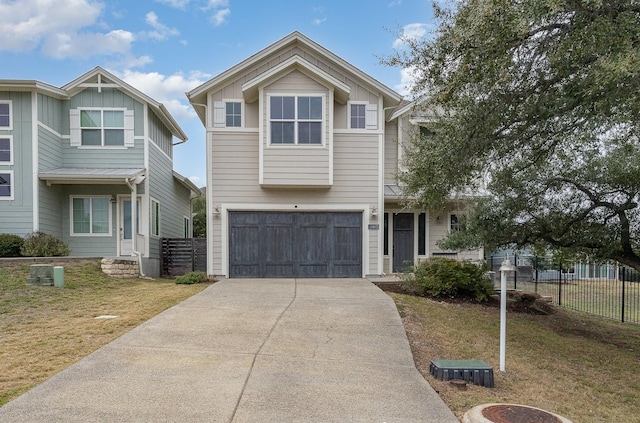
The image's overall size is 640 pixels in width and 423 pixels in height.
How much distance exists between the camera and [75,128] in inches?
593

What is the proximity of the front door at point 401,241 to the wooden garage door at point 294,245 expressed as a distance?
2182 mm

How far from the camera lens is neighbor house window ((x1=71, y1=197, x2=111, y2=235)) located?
1509 centimetres

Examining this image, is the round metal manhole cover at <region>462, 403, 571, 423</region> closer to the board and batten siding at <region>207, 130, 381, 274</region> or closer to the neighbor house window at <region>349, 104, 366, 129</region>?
the board and batten siding at <region>207, 130, 381, 274</region>

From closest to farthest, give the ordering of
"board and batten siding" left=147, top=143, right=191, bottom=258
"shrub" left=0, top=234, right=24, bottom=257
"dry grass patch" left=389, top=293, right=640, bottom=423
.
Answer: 1. "dry grass patch" left=389, top=293, right=640, bottom=423
2. "shrub" left=0, top=234, right=24, bottom=257
3. "board and batten siding" left=147, top=143, right=191, bottom=258

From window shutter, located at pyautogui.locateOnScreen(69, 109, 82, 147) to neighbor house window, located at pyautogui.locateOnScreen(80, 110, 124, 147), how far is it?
9cm

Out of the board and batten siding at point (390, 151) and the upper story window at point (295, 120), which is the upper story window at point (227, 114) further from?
the board and batten siding at point (390, 151)

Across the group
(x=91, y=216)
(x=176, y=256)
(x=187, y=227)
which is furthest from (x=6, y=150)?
(x=187, y=227)

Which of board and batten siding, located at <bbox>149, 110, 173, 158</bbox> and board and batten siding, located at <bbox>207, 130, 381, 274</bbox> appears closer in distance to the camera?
board and batten siding, located at <bbox>207, 130, 381, 274</bbox>

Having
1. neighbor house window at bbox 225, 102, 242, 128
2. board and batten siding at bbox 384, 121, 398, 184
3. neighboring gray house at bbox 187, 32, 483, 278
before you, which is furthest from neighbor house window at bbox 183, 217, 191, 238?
board and batten siding at bbox 384, 121, 398, 184

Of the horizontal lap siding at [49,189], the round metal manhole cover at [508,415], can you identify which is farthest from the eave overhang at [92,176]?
the round metal manhole cover at [508,415]

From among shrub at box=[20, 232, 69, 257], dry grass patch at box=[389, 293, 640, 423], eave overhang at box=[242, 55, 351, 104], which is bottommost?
dry grass patch at box=[389, 293, 640, 423]

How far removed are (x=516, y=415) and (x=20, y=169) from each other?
50.3 ft

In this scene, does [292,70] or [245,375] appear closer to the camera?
[245,375]

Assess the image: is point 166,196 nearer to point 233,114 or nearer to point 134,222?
point 134,222
